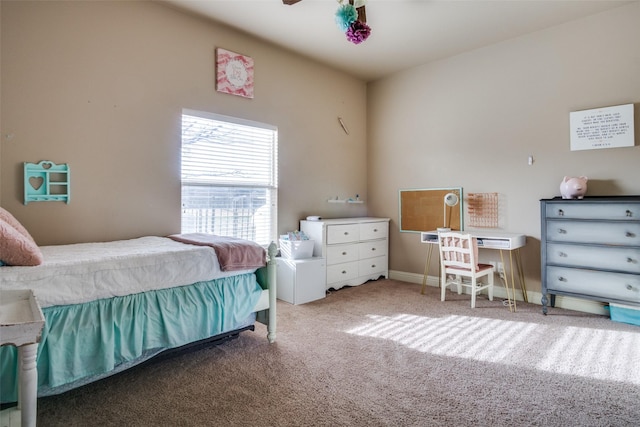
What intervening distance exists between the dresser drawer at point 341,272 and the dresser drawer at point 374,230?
1.26 feet

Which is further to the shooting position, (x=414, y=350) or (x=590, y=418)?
(x=414, y=350)

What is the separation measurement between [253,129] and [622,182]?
3.59 metres

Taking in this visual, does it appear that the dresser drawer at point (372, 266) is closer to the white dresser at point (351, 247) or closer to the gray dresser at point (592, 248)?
the white dresser at point (351, 247)

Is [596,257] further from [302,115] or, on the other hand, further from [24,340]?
[24,340]

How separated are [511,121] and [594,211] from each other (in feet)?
4.27

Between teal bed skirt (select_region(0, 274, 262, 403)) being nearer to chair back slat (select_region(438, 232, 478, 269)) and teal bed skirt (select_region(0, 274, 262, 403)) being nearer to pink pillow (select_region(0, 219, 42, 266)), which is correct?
pink pillow (select_region(0, 219, 42, 266))

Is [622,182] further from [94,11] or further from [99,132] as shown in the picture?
[94,11]

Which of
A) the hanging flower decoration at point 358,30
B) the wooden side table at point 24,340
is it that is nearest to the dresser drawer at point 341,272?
the hanging flower decoration at point 358,30

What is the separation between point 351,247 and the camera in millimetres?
4180

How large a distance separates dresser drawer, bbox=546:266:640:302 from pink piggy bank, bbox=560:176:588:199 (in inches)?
26.2

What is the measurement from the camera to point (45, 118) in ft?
8.27

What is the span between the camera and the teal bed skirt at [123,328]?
1.65 m

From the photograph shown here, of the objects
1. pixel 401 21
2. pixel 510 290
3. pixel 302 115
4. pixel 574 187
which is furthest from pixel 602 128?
pixel 302 115

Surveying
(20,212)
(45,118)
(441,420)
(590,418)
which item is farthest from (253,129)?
(590,418)
